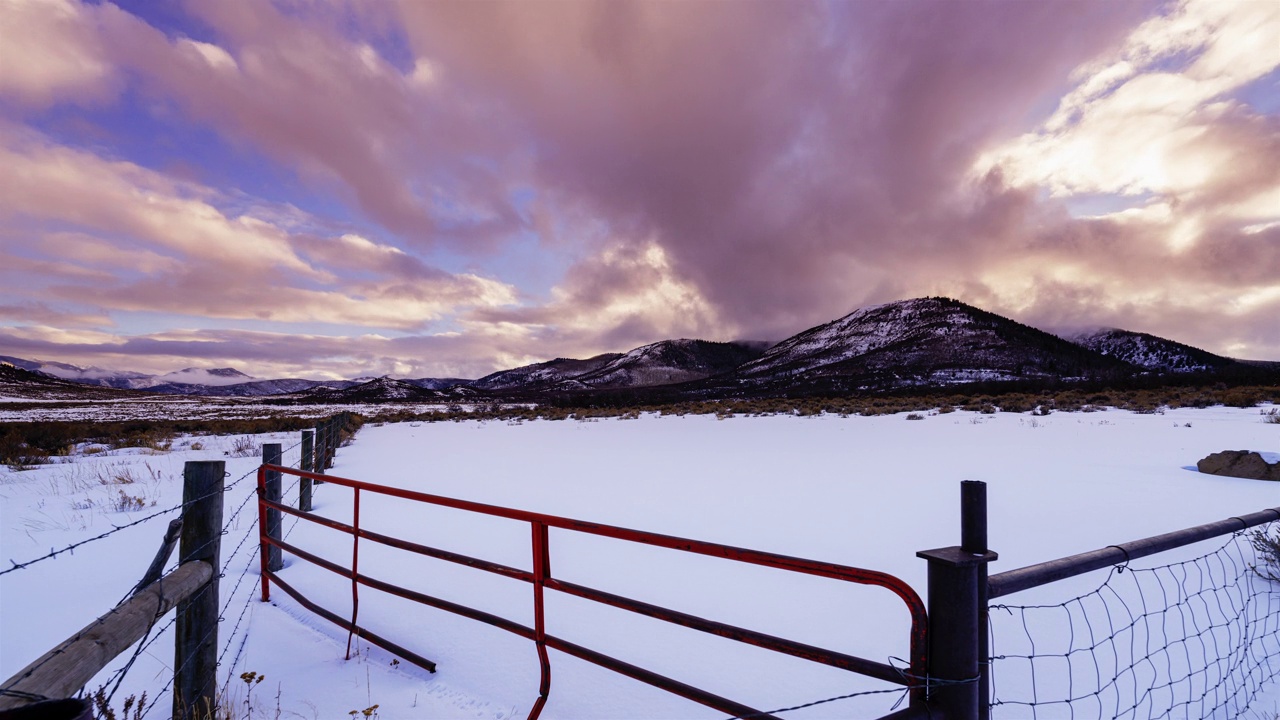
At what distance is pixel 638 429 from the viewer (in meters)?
25.2

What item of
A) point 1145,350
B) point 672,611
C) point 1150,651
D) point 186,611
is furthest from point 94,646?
point 1145,350

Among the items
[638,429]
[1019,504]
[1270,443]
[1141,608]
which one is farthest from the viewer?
[638,429]

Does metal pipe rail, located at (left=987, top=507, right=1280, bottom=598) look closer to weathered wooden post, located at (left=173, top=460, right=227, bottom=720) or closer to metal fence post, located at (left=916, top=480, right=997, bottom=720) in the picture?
metal fence post, located at (left=916, top=480, right=997, bottom=720)

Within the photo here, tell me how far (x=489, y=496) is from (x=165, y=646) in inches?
239

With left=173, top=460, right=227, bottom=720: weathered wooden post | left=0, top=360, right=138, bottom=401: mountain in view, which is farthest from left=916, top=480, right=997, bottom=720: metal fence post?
left=0, top=360, right=138, bottom=401: mountain

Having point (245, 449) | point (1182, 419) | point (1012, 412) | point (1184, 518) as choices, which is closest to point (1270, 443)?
point (1182, 419)

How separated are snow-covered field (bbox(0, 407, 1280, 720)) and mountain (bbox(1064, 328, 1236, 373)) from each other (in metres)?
165

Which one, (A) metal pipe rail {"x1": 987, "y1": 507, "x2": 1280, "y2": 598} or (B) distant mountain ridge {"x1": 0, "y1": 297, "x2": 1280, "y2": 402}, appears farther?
(B) distant mountain ridge {"x1": 0, "y1": 297, "x2": 1280, "y2": 402}

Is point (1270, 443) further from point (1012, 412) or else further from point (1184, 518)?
point (1012, 412)

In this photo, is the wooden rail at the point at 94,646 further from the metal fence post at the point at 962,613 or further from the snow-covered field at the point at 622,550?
the metal fence post at the point at 962,613

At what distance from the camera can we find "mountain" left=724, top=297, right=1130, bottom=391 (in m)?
91.2

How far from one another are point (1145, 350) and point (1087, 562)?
220037 mm

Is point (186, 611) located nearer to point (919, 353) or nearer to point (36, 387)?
point (919, 353)

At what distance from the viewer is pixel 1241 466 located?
32.7 ft
